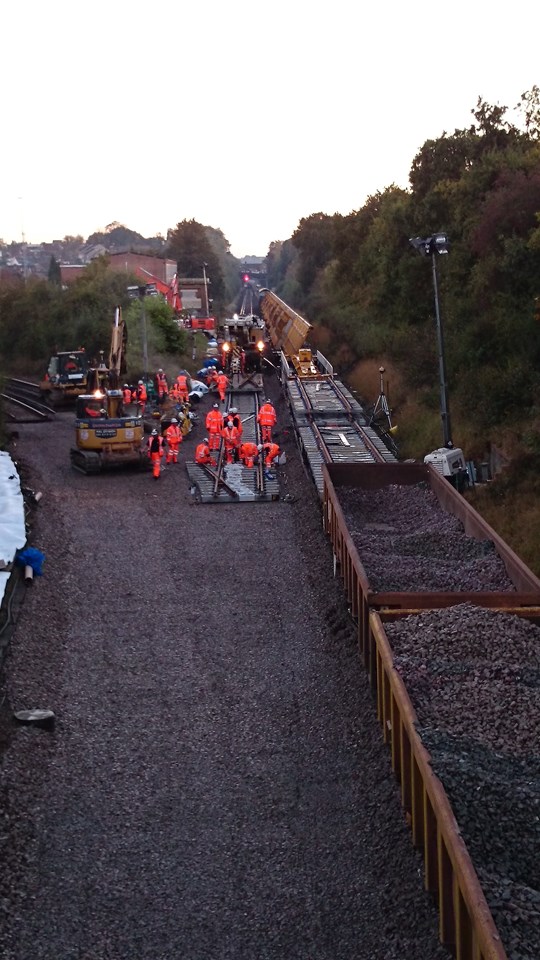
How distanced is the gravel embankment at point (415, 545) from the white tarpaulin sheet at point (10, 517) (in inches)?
179

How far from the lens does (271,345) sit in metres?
48.6

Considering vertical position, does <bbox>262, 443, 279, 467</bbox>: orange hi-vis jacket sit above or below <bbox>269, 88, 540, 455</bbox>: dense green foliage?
below

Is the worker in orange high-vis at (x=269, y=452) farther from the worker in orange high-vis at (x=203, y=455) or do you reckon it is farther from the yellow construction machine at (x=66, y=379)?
the yellow construction machine at (x=66, y=379)

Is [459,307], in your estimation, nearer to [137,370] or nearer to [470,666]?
[137,370]

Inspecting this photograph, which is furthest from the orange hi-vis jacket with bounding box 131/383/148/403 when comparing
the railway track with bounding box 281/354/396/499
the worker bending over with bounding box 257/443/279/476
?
the worker bending over with bounding box 257/443/279/476

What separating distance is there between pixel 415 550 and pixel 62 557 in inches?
234

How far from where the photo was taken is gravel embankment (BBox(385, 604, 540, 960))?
5.36 m

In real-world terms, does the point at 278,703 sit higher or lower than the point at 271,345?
lower

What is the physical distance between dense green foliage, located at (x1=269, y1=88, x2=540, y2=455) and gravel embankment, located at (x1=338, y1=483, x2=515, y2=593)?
3.32m

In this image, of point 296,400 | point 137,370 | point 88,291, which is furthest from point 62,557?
point 88,291

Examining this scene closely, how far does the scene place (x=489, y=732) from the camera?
23.0ft

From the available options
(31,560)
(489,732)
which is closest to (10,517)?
(31,560)

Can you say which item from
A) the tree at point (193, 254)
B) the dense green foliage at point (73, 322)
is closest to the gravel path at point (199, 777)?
the dense green foliage at point (73, 322)

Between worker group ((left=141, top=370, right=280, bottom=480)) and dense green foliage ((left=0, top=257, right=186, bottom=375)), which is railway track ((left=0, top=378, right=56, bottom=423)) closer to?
dense green foliage ((left=0, top=257, right=186, bottom=375))
